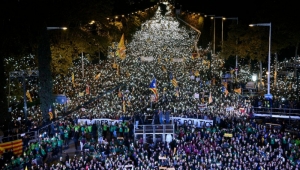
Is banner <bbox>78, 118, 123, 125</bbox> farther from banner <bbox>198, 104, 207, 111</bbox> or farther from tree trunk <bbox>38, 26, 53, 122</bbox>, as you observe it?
banner <bbox>198, 104, 207, 111</bbox>

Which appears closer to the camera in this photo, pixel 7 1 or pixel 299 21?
pixel 7 1

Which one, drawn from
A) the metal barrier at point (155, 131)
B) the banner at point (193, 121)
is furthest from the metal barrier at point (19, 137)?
the banner at point (193, 121)

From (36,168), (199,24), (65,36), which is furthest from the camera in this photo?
(199,24)

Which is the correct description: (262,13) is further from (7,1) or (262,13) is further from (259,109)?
(7,1)

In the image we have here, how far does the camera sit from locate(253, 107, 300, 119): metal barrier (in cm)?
3092

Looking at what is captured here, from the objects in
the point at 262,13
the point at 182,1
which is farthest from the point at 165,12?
the point at 262,13

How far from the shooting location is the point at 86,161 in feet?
78.7

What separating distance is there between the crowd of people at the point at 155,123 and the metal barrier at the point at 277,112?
0.77 metres

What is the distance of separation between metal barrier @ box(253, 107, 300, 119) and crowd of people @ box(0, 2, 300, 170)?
0.77 metres

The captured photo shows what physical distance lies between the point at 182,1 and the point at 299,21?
75.4 metres

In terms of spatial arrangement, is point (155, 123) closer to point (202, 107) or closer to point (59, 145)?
point (202, 107)

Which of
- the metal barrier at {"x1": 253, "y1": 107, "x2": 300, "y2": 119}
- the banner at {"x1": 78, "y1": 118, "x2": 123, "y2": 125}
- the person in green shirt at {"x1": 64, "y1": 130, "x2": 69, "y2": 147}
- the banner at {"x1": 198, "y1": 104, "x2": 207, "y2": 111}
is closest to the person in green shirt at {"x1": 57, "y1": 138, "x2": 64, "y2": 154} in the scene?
the person in green shirt at {"x1": 64, "y1": 130, "x2": 69, "y2": 147}

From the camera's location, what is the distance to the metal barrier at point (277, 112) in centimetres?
3092

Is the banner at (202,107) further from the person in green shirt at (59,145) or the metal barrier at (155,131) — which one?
the person in green shirt at (59,145)
